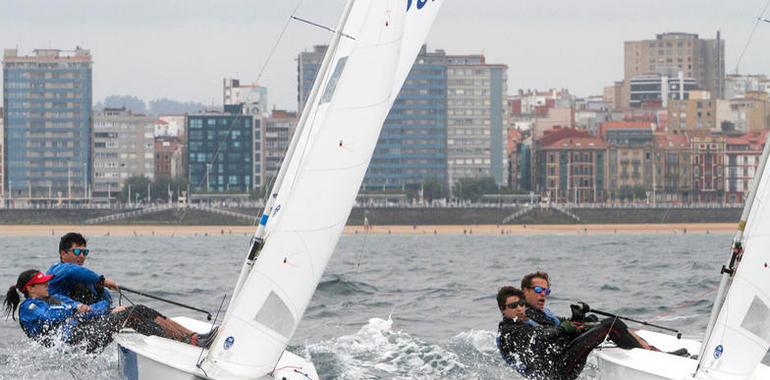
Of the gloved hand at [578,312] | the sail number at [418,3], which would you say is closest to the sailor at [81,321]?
the gloved hand at [578,312]

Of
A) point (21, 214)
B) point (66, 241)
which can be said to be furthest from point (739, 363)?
point (21, 214)

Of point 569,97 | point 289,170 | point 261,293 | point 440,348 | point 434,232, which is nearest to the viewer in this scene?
point 261,293

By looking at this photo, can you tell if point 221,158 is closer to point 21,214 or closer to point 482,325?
point 21,214

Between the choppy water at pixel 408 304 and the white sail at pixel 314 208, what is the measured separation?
Answer: 1207mm

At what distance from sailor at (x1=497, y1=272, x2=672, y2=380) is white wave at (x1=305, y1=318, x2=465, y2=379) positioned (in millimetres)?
2278

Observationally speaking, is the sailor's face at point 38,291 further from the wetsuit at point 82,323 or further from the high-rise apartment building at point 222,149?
the high-rise apartment building at point 222,149

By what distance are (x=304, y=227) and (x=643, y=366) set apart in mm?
1996

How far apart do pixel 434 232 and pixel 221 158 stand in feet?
105

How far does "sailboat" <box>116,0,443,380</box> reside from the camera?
8.39m

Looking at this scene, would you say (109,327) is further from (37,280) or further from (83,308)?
(37,280)

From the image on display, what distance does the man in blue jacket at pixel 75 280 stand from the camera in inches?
371

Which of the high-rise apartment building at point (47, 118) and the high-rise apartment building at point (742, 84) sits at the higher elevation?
the high-rise apartment building at point (742, 84)

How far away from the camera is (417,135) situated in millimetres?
113000

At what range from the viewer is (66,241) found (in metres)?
9.53
